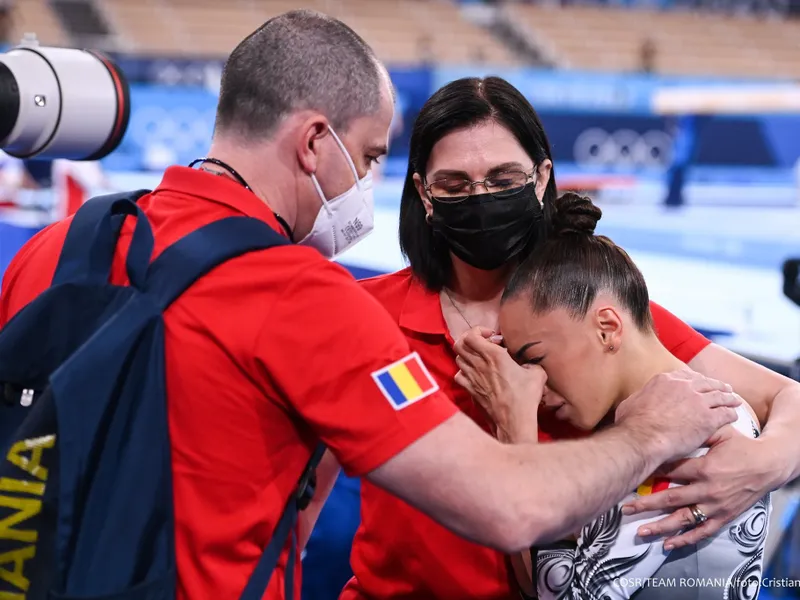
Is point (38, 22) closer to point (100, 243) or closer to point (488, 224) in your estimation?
point (488, 224)

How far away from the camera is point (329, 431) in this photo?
4.28 ft

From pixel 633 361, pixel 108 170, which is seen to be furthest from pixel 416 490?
pixel 108 170

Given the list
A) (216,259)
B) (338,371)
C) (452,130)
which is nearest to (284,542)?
(338,371)

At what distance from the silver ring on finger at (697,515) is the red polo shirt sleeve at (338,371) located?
0.60 meters

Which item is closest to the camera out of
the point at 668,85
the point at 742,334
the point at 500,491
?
the point at 500,491

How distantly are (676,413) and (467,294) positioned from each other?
699 millimetres

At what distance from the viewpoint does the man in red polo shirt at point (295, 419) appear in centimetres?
129

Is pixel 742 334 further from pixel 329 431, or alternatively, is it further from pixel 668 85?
pixel 668 85

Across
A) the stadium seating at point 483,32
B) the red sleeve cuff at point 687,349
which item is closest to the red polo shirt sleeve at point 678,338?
the red sleeve cuff at point 687,349

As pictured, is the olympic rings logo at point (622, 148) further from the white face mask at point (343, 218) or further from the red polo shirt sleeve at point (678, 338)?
the white face mask at point (343, 218)

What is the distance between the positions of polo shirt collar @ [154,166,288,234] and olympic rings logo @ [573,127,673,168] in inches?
495

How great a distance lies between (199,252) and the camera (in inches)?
52.0

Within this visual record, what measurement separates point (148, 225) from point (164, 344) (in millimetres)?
187

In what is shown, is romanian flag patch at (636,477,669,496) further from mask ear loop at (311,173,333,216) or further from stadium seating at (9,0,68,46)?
stadium seating at (9,0,68,46)
